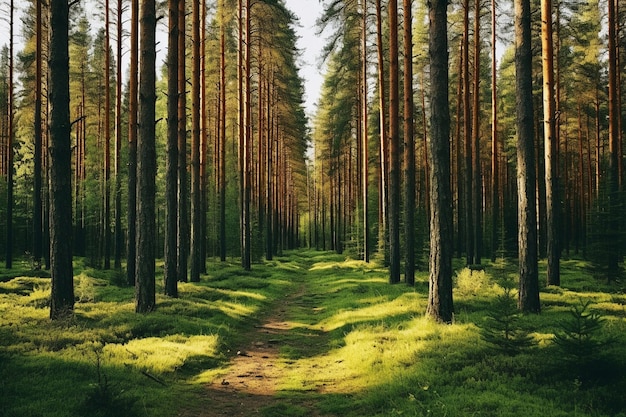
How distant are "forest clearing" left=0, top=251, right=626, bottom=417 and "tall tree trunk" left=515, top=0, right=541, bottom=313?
604 millimetres

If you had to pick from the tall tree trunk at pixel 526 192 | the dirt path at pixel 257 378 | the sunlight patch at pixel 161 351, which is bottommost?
the dirt path at pixel 257 378

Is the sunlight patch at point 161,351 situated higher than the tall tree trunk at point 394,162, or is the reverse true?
the tall tree trunk at point 394,162

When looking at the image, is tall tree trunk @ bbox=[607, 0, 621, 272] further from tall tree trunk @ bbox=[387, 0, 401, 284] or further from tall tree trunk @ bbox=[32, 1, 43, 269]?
tall tree trunk @ bbox=[32, 1, 43, 269]

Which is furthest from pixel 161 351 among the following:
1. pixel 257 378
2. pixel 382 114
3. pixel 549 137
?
pixel 382 114

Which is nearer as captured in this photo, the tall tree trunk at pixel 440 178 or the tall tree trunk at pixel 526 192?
the tall tree trunk at pixel 440 178

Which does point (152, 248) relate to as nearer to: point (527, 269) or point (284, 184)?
point (527, 269)

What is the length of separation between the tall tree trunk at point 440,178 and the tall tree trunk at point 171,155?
7409 mm

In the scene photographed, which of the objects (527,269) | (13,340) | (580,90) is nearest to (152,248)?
(13,340)

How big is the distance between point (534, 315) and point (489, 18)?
19185 mm

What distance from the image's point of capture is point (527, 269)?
33.0 feet

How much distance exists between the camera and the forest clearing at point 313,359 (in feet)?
17.6

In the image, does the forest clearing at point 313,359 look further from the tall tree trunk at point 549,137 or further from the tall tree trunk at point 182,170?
the tall tree trunk at point 182,170

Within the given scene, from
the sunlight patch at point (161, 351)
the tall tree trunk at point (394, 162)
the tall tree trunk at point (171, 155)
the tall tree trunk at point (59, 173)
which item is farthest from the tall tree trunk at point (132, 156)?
the tall tree trunk at point (394, 162)

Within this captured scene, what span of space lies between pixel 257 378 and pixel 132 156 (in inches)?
479
